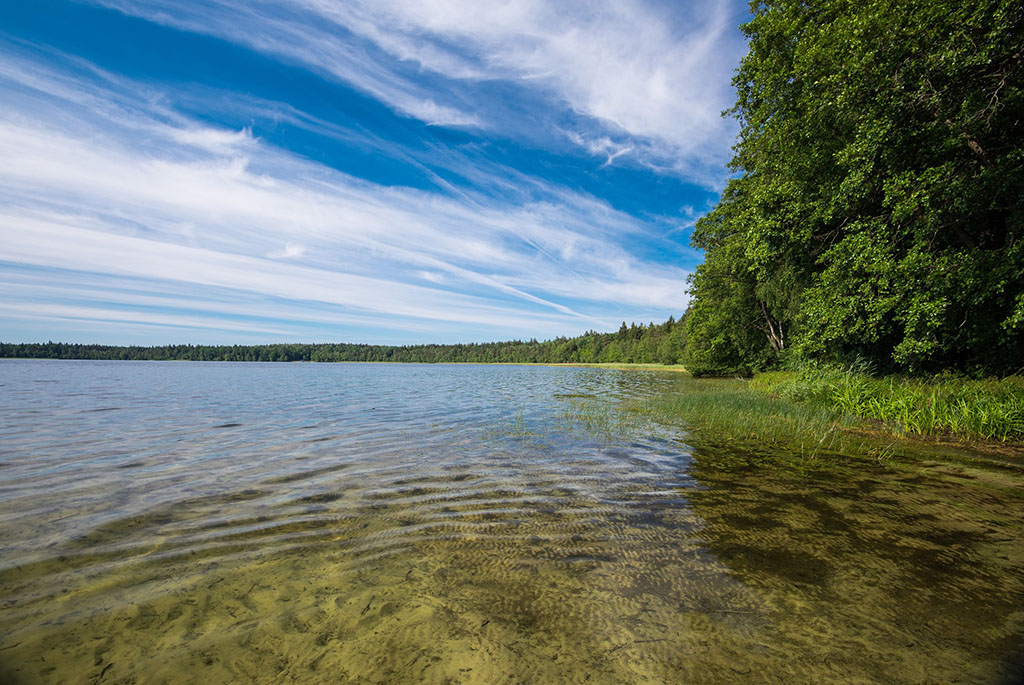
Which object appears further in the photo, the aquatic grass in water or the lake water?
the aquatic grass in water

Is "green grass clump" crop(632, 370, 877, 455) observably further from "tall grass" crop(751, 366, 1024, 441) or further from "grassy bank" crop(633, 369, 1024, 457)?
"tall grass" crop(751, 366, 1024, 441)

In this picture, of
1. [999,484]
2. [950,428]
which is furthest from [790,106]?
[999,484]

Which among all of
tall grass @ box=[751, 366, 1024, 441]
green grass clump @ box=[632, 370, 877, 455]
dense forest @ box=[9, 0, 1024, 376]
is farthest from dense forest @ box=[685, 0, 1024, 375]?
green grass clump @ box=[632, 370, 877, 455]

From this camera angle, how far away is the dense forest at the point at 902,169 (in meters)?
12.6

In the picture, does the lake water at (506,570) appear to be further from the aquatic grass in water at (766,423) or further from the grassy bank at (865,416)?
the grassy bank at (865,416)

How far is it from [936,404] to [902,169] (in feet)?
28.6

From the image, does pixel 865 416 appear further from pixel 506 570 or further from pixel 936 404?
pixel 506 570

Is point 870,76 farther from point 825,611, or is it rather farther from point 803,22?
point 825,611

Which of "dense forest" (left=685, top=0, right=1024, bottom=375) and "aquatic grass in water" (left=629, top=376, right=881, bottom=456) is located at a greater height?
"dense forest" (left=685, top=0, right=1024, bottom=375)

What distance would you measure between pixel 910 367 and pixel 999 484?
1160cm

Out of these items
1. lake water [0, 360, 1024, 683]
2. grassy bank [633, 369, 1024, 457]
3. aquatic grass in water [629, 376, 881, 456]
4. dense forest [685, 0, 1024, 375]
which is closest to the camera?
lake water [0, 360, 1024, 683]

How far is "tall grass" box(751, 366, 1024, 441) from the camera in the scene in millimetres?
11727

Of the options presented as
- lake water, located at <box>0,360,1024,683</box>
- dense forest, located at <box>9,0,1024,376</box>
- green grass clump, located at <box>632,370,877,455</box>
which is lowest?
lake water, located at <box>0,360,1024,683</box>

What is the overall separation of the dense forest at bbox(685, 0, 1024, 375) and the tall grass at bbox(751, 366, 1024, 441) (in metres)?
1.46
